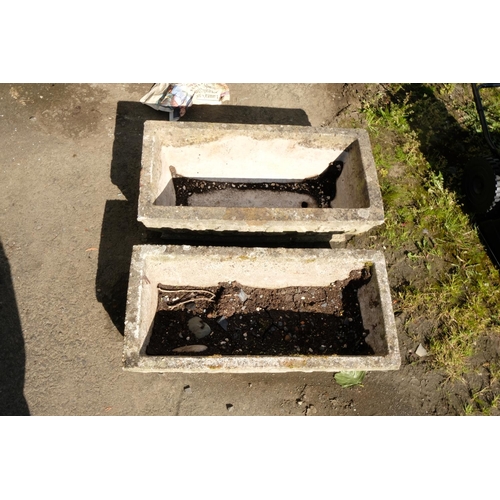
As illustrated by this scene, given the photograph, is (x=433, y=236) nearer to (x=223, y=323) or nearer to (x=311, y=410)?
(x=311, y=410)

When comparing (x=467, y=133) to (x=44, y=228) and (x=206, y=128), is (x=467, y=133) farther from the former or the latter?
(x=44, y=228)

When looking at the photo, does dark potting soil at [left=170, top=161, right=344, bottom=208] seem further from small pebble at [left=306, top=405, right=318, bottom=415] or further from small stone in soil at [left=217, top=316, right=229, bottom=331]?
small pebble at [left=306, top=405, right=318, bottom=415]

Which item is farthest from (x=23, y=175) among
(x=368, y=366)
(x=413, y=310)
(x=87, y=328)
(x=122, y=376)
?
(x=413, y=310)

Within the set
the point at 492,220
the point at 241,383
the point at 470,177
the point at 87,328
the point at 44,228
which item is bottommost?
the point at 241,383

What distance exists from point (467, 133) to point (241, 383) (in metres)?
4.31

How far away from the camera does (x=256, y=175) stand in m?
4.46

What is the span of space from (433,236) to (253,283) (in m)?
2.24

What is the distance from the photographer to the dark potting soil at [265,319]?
361cm

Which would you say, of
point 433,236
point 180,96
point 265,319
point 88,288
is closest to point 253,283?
point 265,319

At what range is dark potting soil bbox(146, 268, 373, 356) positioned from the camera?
361 cm

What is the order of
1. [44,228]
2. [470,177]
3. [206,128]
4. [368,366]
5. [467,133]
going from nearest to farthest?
[368,366] < [206,128] < [44,228] < [470,177] < [467,133]

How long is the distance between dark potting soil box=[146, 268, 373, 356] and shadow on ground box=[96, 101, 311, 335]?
59cm

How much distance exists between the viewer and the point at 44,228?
4.25 meters

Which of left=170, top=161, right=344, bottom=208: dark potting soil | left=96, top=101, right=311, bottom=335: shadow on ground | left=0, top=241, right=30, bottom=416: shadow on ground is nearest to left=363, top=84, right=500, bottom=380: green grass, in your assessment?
left=170, top=161, right=344, bottom=208: dark potting soil
